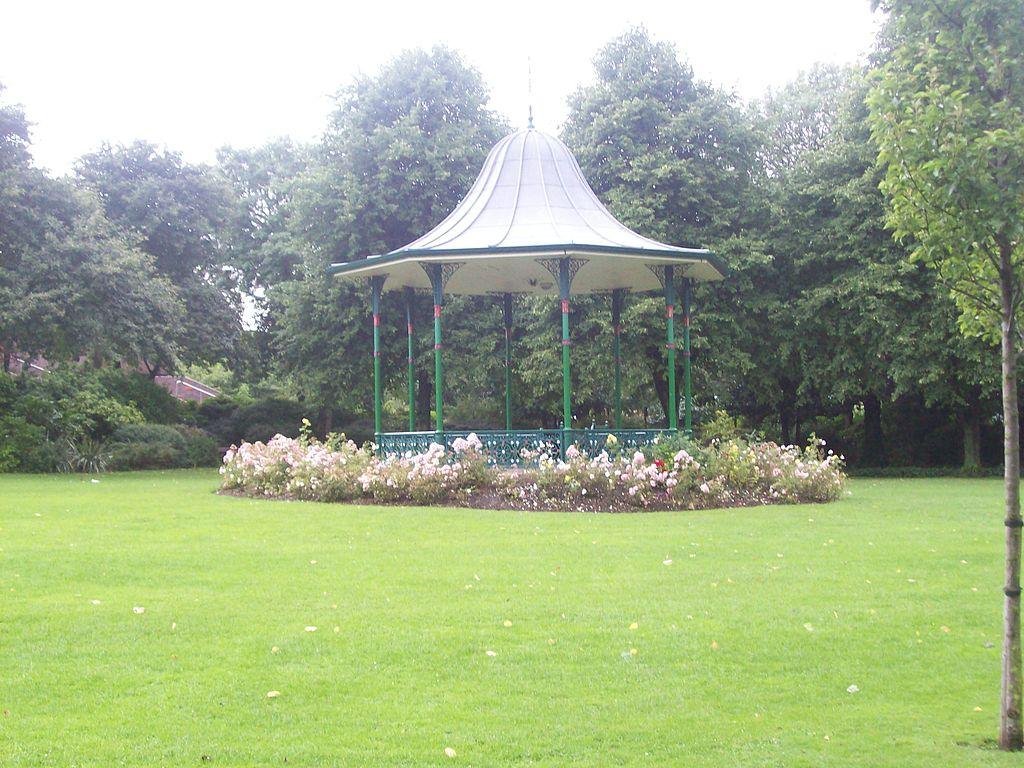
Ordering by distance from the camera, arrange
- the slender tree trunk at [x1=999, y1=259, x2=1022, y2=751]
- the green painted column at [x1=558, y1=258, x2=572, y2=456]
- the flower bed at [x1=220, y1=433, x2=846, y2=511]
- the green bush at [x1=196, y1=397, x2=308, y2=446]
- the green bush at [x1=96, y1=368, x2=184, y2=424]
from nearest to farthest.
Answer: the slender tree trunk at [x1=999, y1=259, x2=1022, y2=751] → the flower bed at [x1=220, y1=433, x2=846, y2=511] → the green painted column at [x1=558, y1=258, x2=572, y2=456] → the green bush at [x1=96, y1=368, x2=184, y2=424] → the green bush at [x1=196, y1=397, x2=308, y2=446]

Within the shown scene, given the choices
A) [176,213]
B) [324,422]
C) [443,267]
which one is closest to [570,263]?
[443,267]

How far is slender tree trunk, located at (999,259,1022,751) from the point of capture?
5008 mm

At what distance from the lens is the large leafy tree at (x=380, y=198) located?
30.2 m

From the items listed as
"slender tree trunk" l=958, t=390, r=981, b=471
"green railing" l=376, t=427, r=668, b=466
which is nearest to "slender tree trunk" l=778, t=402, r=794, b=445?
"slender tree trunk" l=958, t=390, r=981, b=471

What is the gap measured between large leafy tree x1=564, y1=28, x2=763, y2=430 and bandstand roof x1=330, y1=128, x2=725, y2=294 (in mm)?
5220

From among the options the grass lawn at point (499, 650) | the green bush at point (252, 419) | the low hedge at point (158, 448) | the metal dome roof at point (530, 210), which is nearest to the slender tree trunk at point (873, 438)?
the metal dome roof at point (530, 210)

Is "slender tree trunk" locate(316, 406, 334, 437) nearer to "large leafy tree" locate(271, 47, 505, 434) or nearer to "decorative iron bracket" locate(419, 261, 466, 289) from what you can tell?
"large leafy tree" locate(271, 47, 505, 434)

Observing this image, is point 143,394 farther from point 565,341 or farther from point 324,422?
point 565,341

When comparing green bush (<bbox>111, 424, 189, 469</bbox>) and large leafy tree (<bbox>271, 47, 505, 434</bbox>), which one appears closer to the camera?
green bush (<bbox>111, 424, 189, 469</bbox>)

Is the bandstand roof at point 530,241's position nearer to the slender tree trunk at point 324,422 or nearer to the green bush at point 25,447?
the green bush at point 25,447

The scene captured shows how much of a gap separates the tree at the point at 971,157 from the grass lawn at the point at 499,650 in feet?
3.74

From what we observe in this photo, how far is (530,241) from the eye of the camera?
1906cm

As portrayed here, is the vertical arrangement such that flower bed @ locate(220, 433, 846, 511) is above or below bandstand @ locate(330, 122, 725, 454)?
below

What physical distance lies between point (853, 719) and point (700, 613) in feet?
7.59
